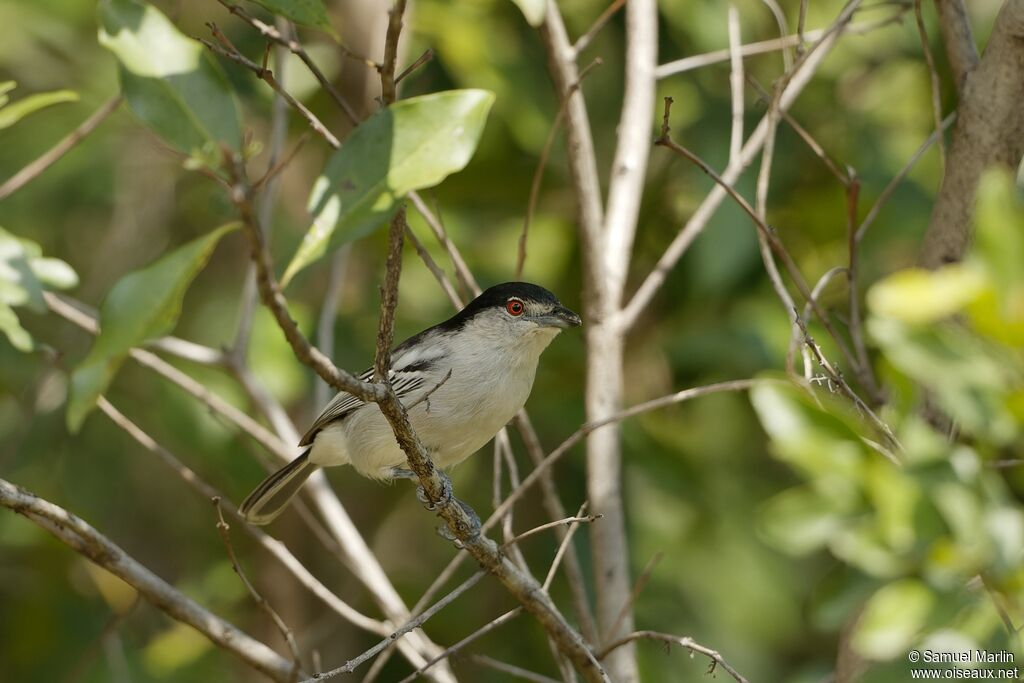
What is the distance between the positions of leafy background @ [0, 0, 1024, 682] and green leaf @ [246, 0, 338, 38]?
191 centimetres

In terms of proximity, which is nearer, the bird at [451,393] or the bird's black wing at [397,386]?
the bird at [451,393]

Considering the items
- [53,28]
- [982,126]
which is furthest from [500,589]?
[53,28]

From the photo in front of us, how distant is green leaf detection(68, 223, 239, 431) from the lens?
183cm

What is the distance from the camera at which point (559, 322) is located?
14.0 feet

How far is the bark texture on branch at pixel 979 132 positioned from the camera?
11.1 ft

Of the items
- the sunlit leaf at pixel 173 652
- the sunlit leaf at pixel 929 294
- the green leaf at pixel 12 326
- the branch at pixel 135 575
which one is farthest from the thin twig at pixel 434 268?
the sunlit leaf at pixel 173 652

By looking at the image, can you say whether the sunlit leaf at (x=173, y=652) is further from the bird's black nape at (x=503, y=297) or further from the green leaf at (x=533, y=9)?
the green leaf at (x=533, y=9)

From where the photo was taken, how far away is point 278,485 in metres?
4.57

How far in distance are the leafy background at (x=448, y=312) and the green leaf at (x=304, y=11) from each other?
191 cm

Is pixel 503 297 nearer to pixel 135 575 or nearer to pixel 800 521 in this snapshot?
pixel 135 575

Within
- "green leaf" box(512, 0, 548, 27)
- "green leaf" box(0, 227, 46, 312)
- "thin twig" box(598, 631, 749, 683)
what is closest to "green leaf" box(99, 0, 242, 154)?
"green leaf" box(512, 0, 548, 27)

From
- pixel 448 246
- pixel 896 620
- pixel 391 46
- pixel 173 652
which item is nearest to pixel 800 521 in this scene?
pixel 896 620

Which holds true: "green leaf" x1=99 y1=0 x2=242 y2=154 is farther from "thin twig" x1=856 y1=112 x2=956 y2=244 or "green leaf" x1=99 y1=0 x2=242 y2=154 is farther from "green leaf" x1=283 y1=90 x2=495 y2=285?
"thin twig" x1=856 y1=112 x2=956 y2=244

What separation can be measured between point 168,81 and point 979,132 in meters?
2.52
